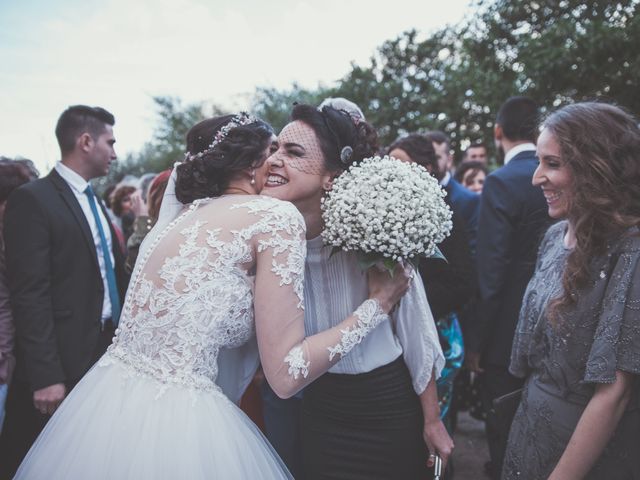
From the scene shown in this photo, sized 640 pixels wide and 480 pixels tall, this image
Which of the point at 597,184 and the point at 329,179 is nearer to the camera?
the point at 597,184

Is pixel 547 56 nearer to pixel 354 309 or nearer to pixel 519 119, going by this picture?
pixel 519 119

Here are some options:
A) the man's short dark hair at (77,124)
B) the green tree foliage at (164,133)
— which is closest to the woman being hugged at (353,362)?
the man's short dark hair at (77,124)

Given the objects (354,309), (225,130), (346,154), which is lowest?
(354,309)

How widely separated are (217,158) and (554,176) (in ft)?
4.87

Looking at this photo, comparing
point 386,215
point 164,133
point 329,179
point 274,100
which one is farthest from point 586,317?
point 164,133

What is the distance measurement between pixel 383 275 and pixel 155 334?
99 centimetres

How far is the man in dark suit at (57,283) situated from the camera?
313 centimetres

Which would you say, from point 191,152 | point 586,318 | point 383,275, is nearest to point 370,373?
point 383,275

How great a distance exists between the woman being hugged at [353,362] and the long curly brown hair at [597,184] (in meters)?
0.70

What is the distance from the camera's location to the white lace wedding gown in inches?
69.3

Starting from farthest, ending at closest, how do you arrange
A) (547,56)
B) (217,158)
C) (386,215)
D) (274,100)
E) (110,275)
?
(274,100) < (547,56) < (110,275) < (217,158) < (386,215)

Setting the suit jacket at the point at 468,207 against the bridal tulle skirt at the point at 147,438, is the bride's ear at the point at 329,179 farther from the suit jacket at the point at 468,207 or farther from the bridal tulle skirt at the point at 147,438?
the suit jacket at the point at 468,207

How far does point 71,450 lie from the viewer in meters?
1.84

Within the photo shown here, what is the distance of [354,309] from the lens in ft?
7.54
